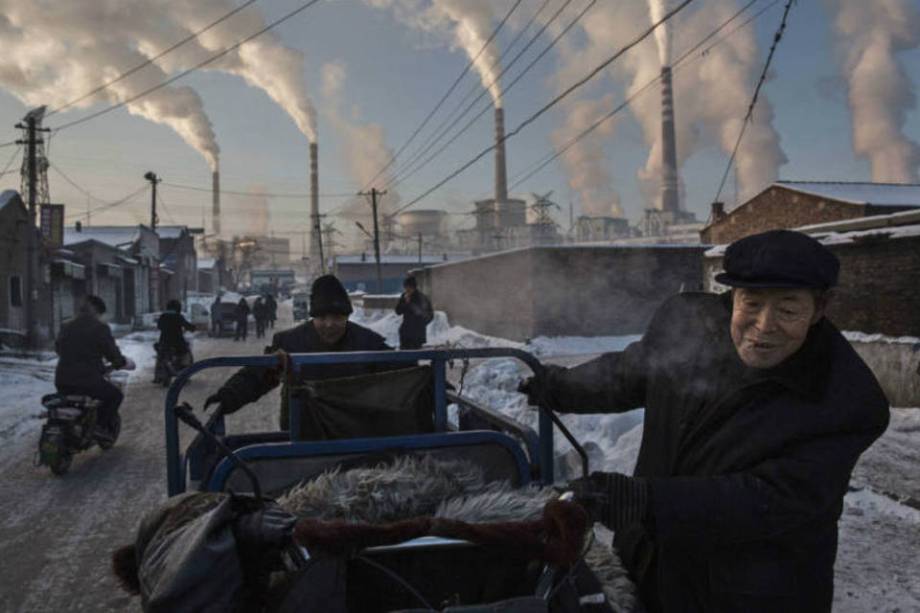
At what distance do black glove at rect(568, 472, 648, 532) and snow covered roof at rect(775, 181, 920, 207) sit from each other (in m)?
27.2

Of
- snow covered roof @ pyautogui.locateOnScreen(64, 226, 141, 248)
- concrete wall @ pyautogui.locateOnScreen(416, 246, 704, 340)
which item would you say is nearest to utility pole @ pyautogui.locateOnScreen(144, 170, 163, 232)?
snow covered roof @ pyautogui.locateOnScreen(64, 226, 141, 248)

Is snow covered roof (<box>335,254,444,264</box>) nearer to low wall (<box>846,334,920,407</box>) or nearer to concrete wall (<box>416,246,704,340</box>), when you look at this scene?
concrete wall (<box>416,246,704,340</box>)

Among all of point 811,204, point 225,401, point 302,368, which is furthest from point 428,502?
point 811,204

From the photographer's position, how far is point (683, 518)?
1.67 m

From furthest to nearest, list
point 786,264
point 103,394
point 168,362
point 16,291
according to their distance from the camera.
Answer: point 16,291 → point 168,362 → point 103,394 → point 786,264

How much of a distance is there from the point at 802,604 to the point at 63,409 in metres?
7.34

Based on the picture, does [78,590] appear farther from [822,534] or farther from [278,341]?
[822,534]

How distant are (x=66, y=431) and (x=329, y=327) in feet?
13.4

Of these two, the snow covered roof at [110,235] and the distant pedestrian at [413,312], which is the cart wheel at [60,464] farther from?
the snow covered roof at [110,235]

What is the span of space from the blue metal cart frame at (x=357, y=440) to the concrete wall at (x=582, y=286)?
1510 cm

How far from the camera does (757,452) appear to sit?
1.75 m

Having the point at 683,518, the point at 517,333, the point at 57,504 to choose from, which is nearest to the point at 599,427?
the point at 57,504

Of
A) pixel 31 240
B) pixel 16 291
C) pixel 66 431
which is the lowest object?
pixel 66 431

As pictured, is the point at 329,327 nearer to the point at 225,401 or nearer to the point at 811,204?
the point at 225,401
